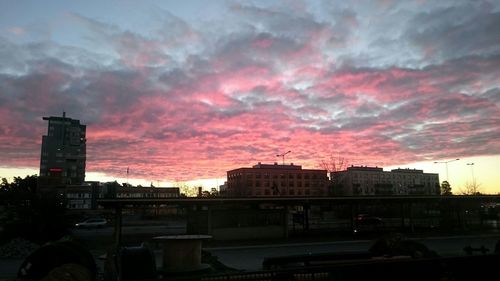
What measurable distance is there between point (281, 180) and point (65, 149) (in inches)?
3404

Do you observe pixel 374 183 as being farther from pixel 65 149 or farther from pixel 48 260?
pixel 48 260

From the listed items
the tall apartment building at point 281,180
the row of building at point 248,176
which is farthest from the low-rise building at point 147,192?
the tall apartment building at point 281,180

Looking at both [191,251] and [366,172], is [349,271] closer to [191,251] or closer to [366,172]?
[191,251]

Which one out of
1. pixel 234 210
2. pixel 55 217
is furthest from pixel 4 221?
pixel 234 210

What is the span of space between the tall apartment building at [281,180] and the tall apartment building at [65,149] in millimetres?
58913

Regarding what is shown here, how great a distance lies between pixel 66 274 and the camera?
406 inches

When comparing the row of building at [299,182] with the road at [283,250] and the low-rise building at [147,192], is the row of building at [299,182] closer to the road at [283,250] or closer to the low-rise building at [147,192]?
the low-rise building at [147,192]

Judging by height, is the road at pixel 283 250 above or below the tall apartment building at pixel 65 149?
below

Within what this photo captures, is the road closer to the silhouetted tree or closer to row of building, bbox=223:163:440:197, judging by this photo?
the silhouetted tree

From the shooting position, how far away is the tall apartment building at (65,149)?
6206 inches

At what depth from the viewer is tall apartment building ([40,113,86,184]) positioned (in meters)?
158

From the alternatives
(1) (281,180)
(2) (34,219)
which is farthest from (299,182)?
(2) (34,219)

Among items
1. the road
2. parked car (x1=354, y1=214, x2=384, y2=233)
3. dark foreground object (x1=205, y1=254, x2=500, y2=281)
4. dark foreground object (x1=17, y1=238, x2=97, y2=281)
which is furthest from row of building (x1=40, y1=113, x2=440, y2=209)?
dark foreground object (x1=205, y1=254, x2=500, y2=281)

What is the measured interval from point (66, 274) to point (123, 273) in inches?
55.3
